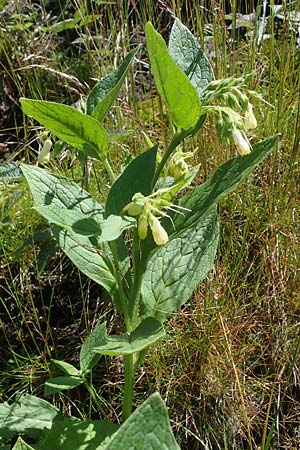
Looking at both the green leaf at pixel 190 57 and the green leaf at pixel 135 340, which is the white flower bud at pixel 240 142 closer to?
the green leaf at pixel 190 57

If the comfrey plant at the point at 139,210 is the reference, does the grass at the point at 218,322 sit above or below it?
below

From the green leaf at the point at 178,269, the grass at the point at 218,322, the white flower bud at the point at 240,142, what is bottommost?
the grass at the point at 218,322

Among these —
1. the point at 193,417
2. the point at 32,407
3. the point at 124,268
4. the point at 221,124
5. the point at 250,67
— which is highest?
the point at 221,124

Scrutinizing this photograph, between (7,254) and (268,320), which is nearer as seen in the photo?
(268,320)

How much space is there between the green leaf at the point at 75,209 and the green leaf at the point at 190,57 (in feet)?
0.94

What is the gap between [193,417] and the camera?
1439 millimetres

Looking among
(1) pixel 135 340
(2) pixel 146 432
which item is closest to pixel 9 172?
(1) pixel 135 340

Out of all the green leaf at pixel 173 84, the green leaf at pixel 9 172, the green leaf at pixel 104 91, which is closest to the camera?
the green leaf at pixel 173 84

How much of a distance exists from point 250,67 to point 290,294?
667 mm

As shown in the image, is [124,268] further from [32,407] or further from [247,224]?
[247,224]

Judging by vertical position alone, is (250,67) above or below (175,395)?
above

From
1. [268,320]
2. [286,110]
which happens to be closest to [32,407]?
[268,320]

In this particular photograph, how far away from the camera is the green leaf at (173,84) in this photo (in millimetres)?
1012

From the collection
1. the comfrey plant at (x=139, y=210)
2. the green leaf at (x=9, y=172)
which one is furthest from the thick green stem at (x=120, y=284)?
the green leaf at (x=9, y=172)
